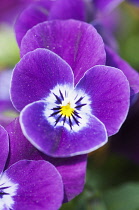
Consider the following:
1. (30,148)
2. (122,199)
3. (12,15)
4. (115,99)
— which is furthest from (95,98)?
(12,15)

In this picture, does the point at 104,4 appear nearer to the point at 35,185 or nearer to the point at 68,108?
the point at 68,108

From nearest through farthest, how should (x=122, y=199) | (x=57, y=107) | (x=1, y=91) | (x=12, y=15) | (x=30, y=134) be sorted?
(x=30, y=134)
(x=57, y=107)
(x=122, y=199)
(x=1, y=91)
(x=12, y=15)

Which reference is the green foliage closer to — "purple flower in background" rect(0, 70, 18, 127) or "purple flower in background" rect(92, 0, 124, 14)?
"purple flower in background" rect(0, 70, 18, 127)

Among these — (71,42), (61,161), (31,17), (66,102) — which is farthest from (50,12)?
(61,161)

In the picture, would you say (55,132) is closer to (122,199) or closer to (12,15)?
(122,199)

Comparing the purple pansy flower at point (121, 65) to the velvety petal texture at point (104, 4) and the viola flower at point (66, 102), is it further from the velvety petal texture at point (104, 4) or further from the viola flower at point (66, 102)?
the velvety petal texture at point (104, 4)

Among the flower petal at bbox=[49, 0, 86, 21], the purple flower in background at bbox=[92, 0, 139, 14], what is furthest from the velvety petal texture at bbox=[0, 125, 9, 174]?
the purple flower in background at bbox=[92, 0, 139, 14]

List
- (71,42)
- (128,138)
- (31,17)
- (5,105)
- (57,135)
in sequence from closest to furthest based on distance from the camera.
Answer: (57,135), (71,42), (31,17), (5,105), (128,138)
